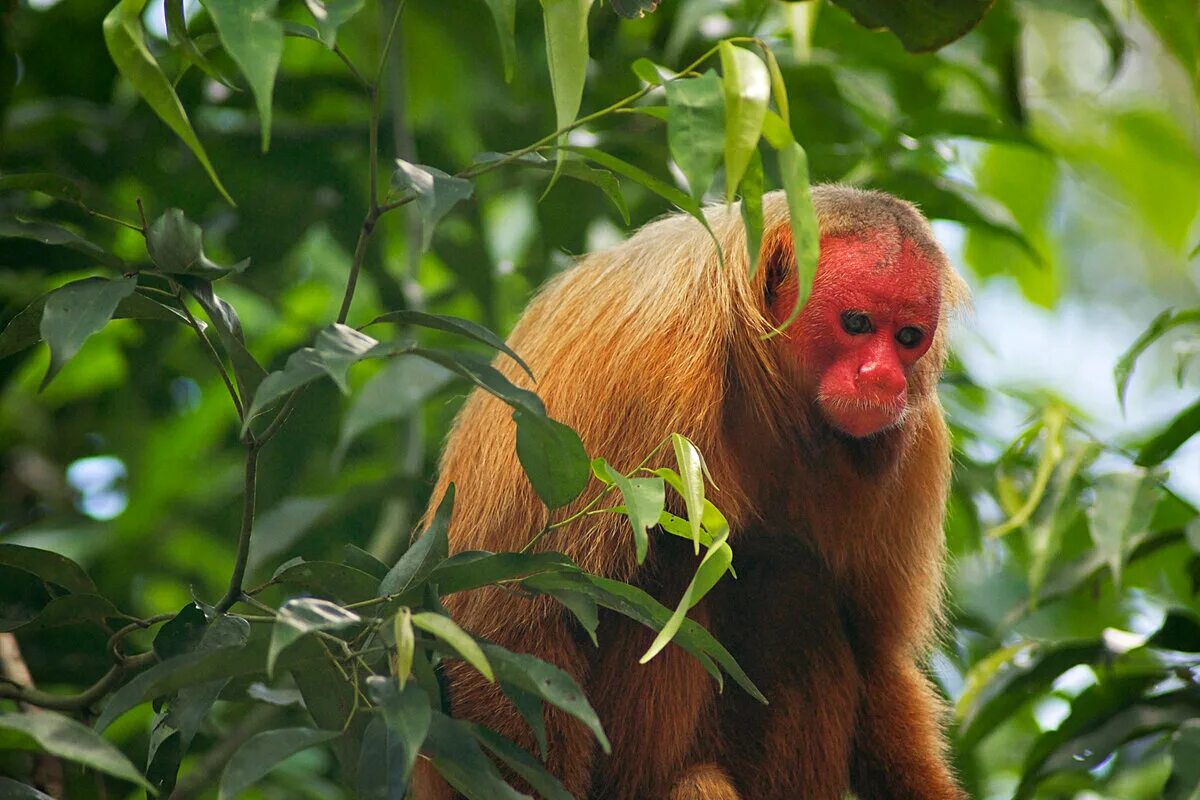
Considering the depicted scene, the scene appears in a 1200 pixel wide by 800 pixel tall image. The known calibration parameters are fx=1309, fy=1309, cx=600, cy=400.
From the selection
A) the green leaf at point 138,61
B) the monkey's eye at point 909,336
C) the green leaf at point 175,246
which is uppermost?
the green leaf at point 138,61

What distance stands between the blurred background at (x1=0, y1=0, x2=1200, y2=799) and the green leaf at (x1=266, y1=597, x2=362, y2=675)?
152 centimetres

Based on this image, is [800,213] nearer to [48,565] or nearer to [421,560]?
[421,560]

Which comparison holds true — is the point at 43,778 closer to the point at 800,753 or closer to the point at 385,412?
the point at 385,412

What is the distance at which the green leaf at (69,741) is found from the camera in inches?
59.7

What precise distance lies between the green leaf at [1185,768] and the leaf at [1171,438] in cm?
70

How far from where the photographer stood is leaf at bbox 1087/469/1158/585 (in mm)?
2911

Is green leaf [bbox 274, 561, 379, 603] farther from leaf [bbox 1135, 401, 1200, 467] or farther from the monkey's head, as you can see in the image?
leaf [bbox 1135, 401, 1200, 467]

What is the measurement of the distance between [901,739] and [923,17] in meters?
1.73

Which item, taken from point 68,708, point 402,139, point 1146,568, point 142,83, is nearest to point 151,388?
point 402,139

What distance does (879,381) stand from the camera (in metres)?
2.69

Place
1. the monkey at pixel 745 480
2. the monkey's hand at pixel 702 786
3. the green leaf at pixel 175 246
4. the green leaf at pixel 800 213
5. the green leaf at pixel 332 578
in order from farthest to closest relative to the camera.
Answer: the monkey's hand at pixel 702 786 → the monkey at pixel 745 480 → the green leaf at pixel 332 578 → the green leaf at pixel 175 246 → the green leaf at pixel 800 213

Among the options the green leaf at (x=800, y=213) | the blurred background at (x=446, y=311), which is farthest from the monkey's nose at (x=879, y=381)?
the green leaf at (x=800, y=213)

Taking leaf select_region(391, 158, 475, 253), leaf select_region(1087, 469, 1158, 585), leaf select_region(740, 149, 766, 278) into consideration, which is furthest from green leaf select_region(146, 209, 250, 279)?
leaf select_region(1087, 469, 1158, 585)

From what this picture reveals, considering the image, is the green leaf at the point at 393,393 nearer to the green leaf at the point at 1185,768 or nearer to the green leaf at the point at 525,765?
the green leaf at the point at 525,765
